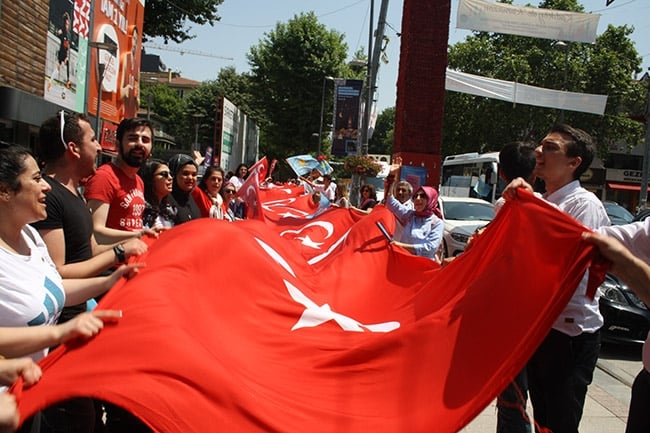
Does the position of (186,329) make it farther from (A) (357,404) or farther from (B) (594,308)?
(B) (594,308)

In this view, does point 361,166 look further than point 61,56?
No

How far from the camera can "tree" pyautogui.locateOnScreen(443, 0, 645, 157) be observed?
38.0m

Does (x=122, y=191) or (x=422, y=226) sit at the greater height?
(x=122, y=191)

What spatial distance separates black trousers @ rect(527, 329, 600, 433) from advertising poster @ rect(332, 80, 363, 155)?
22409mm

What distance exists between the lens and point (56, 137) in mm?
3535

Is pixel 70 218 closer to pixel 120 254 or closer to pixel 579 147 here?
pixel 120 254

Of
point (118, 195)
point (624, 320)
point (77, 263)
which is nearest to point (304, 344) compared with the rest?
point (77, 263)

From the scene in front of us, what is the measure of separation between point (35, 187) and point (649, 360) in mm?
2857

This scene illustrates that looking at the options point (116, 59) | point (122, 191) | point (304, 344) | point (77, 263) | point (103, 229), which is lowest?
point (304, 344)

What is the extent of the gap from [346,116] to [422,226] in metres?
19.5

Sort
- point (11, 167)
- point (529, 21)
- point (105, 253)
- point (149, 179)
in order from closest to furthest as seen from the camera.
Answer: point (11, 167) → point (105, 253) → point (149, 179) → point (529, 21)

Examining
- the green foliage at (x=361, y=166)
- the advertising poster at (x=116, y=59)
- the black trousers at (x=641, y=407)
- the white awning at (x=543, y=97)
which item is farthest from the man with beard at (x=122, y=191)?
the white awning at (x=543, y=97)

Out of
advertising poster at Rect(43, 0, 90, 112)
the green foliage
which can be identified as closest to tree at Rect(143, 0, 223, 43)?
advertising poster at Rect(43, 0, 90, 112)

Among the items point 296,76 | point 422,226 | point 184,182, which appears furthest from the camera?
point 296,76
